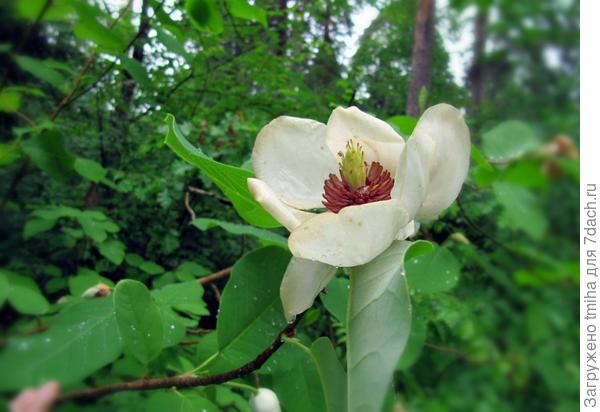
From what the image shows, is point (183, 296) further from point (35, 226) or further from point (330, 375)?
point (35, 226)

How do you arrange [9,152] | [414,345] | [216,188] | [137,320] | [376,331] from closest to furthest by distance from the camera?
[376,331]
[137,320]
[414,345]
[9,152]
[216,188]

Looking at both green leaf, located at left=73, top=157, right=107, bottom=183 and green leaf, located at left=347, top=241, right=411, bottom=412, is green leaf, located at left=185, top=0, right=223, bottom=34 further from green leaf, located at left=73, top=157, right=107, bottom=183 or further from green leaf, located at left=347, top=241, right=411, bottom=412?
green leaf, located at left=347, top=241, right=411, bottom=412

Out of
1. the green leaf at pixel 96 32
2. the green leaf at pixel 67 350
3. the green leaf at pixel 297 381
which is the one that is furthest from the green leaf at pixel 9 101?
the green leaf at pixel 297 381

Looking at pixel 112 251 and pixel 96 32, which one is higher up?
pixel 96 32

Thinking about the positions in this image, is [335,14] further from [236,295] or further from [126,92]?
[236,295]

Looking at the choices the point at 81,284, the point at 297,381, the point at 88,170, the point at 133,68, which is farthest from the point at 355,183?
the point at 88,170

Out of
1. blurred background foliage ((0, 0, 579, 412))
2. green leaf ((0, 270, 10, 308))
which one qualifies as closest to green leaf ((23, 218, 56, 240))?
blurred background foliage ((0, 0, 579, 412))

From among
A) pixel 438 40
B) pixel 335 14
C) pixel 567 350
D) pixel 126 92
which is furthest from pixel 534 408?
pixel 438 40
